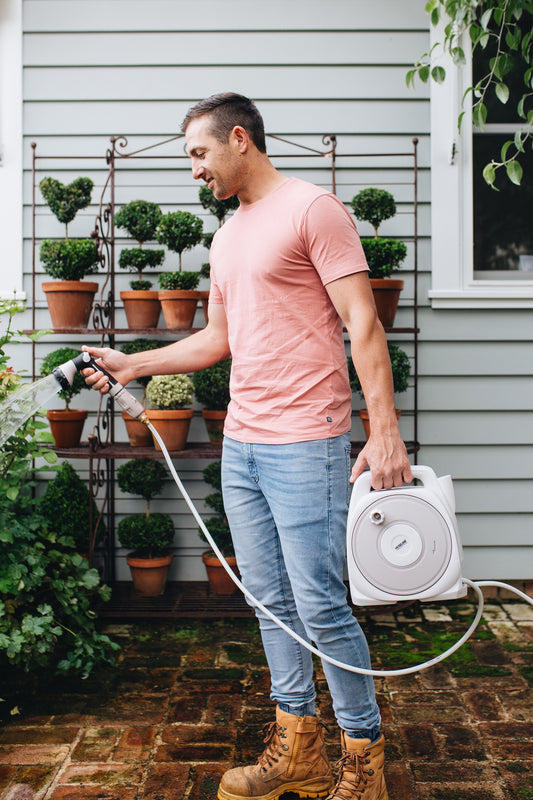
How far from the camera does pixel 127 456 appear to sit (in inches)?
115

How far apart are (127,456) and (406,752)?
5.15ft

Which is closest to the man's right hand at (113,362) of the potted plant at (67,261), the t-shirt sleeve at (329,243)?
the t-shirt sleeve at (329,243)

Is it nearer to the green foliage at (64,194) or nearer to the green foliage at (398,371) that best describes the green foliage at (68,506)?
the green foliage at (64,194)

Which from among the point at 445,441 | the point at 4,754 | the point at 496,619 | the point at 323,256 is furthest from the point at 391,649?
the point at 323,256

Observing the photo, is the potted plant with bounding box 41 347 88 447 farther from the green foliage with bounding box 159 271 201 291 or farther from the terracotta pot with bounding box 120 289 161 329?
the green foliage with bounding box 159 271 201 291

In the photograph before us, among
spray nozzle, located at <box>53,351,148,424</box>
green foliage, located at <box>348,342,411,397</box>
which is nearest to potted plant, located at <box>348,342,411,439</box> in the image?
green foliage, located at <box>348,342,411,397</box>

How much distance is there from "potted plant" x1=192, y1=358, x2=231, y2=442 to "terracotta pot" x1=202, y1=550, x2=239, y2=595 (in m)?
0.55

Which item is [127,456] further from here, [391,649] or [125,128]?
[125,128]

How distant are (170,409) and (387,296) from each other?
1072mm

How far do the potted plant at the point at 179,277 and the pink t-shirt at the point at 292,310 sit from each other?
1302mm

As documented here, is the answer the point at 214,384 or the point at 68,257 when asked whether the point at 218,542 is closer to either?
the point at 214,384

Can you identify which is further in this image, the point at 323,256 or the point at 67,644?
the point at 67,644

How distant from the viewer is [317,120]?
325cm

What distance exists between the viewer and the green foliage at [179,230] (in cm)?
298
